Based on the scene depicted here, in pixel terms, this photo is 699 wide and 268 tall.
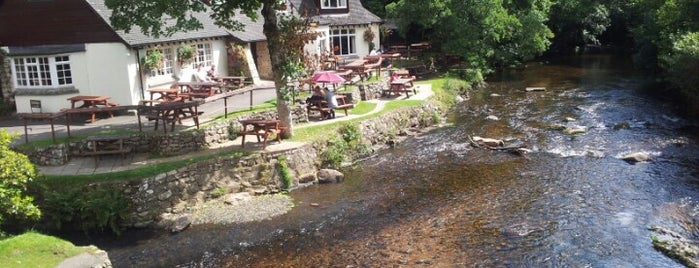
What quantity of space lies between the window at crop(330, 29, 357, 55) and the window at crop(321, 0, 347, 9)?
2.00 metres

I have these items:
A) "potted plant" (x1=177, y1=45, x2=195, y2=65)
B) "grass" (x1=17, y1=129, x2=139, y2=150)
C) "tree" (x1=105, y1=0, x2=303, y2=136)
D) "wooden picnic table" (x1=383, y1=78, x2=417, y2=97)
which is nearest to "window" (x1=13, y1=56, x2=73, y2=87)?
"potted plant" (x1=177, y1=45, x2=195, y2=65)

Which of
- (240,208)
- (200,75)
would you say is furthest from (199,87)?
(240,208)

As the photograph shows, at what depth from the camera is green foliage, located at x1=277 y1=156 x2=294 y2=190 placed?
72.4ft

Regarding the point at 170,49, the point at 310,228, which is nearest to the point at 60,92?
the point at 170,49

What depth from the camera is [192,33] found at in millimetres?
33312

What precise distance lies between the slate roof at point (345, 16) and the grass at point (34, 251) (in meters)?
30.5

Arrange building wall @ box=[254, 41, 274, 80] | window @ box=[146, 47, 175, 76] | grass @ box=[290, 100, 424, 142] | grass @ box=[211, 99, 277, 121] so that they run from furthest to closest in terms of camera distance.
A: building wall @ box=[254, 41, 274, 80]
window @ box=[146, 47, 175, 76]
grass @ box=[211, 99, 277, 121]
grass @ box=[290, 100, 424, 142]

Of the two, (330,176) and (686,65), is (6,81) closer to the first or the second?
(330,176)

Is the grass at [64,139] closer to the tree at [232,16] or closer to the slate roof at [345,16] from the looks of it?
the tree at [232,16]

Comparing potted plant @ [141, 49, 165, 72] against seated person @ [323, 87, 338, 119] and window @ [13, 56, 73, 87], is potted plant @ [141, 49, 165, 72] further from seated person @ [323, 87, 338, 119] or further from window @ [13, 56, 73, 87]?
seated person @ [323, 87, 338, 119]

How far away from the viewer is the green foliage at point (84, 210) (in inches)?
A: 740

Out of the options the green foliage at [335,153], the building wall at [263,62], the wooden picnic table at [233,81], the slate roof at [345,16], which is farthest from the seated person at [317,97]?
the slate roof at [345,16]

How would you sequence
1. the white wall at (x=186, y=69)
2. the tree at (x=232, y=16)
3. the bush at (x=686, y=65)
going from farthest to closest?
the white wall at (x=186, y=69), the bush at (x=686, y=65), the tree at (x=232, y=16)

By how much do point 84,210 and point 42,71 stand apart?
1337 centimetres
